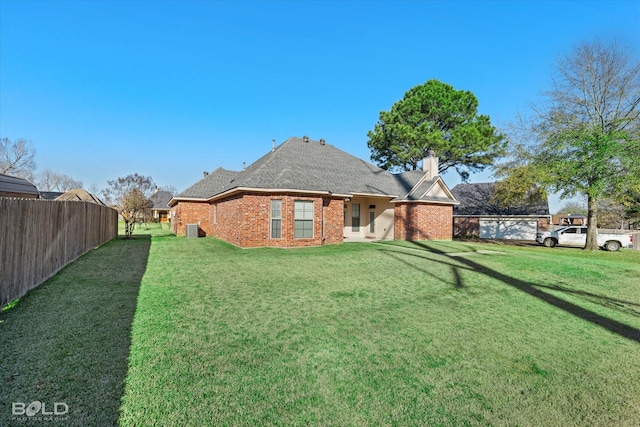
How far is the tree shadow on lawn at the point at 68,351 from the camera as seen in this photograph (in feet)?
8.32

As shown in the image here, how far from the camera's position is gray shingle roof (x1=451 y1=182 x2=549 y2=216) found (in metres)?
26.3

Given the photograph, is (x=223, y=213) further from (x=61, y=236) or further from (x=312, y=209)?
(x=61, y=236)

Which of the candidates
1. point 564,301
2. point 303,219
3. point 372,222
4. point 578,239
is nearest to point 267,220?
point 303,219

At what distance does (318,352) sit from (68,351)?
2957 mm

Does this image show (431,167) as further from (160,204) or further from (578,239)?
(160,204)

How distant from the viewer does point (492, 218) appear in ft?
90.7

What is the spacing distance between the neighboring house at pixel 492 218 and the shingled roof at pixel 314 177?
444 inches

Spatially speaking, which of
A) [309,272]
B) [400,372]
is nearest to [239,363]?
[400,372]

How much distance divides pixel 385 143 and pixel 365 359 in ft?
97.5

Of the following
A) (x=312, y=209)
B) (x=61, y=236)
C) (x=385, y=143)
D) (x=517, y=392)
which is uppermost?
(x=385, y=143)

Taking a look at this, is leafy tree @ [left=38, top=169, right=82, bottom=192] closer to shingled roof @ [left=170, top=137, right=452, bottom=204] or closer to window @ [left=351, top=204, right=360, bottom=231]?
shingled roof @ [left=170, top=137, right=452, bottom=204]

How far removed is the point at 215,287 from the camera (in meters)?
6.50

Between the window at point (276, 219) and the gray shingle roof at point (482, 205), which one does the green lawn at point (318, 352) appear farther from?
the gray shingle roof at point (482, 205)

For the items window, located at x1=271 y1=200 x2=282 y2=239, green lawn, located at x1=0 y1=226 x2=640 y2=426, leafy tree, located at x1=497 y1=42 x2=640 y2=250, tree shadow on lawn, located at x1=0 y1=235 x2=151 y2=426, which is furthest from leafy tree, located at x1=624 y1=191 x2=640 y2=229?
tree shadow on lawn, located at x1=0 y1=235 x2=151 y2=426
